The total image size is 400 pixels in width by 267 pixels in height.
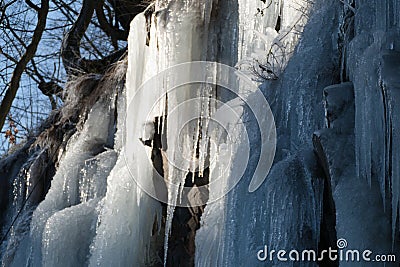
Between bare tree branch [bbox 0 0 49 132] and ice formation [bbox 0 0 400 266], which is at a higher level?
bare tree branch [bbox 0 0 49 132]

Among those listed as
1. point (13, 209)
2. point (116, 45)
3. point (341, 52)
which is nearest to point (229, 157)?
point (341, 52)

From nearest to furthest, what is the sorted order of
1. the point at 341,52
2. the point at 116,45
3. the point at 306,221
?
the point at 306,221 < the point at 341,52 < the point at 116,45

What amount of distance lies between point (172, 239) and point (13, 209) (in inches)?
80.9

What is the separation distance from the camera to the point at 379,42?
3.08 m

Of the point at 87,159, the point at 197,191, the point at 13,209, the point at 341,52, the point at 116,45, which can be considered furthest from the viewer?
the point at 116,45

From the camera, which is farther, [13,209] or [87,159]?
[13,209]

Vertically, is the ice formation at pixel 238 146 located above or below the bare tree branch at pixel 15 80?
below

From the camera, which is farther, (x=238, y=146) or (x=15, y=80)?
(x=15, y=80)

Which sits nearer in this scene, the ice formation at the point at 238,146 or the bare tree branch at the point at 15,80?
the ice formation at the point at 238,146

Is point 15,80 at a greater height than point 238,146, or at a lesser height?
greater

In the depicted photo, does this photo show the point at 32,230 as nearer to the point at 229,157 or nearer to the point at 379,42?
the point at 229,157

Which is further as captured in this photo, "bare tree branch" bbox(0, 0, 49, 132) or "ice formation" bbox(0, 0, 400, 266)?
"bare tree branch" bbox(0, 0, 49, 132)

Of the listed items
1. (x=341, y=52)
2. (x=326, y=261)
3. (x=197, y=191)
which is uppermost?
(x=341, y=52)

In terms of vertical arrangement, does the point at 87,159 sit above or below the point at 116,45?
below
